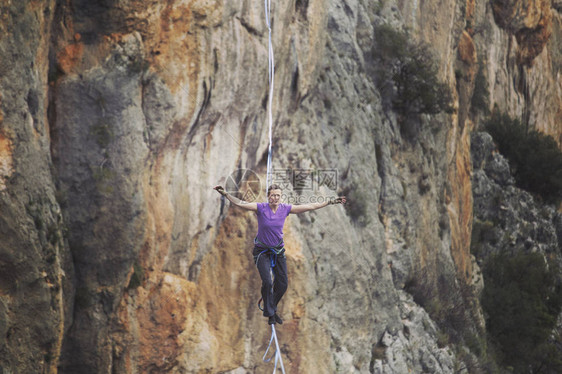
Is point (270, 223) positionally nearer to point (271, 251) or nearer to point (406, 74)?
point (271, 251)

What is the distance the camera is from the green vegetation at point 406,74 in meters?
23.1

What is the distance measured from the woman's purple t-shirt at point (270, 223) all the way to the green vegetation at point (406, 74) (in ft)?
39.1

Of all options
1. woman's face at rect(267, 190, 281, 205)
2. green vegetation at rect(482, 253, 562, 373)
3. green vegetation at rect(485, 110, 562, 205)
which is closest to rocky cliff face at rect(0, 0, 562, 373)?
woman's face at rect(267, 190, 281, 205)

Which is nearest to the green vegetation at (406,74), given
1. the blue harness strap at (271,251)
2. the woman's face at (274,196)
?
the blue harness strap at (271,251)

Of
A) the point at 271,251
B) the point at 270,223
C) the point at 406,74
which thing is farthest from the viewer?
the point at 406,74

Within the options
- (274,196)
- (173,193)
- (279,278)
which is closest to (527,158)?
(173,193)

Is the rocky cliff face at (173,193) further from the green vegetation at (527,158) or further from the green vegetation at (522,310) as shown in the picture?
the green vegetation at (527,158)

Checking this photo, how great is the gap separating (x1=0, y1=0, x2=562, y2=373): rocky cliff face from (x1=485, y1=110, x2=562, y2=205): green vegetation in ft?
68.4

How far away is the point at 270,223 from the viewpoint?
11.8 meters

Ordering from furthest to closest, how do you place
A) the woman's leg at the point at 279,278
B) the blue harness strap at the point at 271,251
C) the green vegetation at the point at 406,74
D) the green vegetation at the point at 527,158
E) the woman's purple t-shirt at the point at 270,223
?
1. the green vegetation at the point at 527,158
2. the green vegetation at the point at 406,74
3. the woman's leg at the point at 279,278
4. the blue harness strap at the point at 271,251
5. the woman's purple t-shirt at the point at 270,223

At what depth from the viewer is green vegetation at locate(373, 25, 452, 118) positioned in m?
23.1

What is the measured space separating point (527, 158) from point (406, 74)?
62.6ft

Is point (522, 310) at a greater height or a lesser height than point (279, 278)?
lesser

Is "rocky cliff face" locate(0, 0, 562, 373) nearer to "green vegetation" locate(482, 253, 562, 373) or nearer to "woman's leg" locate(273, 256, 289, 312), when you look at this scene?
"woman's leg" locate(273, 256, 289, 312)
